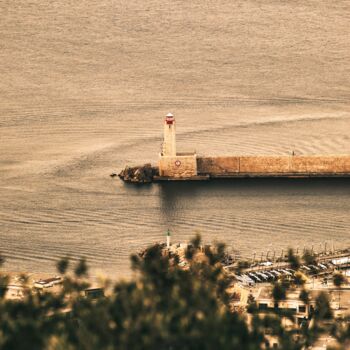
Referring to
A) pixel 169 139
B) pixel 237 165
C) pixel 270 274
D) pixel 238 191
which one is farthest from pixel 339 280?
pixel 169 139

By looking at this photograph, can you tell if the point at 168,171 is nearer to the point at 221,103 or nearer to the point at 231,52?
the point at 221,103

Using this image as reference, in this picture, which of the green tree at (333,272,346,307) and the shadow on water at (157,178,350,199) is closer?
the green tree at (333,272,346,307)

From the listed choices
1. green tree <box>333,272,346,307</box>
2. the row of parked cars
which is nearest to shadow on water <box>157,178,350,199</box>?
the row of parked cars

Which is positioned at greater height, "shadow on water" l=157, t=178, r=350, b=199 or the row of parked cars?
"shadow on water" l=157, t=178, r=350, b=199

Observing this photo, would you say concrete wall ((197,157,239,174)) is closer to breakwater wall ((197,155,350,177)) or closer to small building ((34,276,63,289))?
breakwater wall ((197,155,350,177))

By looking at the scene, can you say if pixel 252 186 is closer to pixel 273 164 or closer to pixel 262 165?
pixel 262 165

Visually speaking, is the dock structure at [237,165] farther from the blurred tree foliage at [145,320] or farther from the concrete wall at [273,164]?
the blurred tree foliage at [145,320]

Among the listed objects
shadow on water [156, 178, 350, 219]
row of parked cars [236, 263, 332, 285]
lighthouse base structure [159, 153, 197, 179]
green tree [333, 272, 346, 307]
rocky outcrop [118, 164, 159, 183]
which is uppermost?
lighthouse base structure [159, 153, 197, 179]
